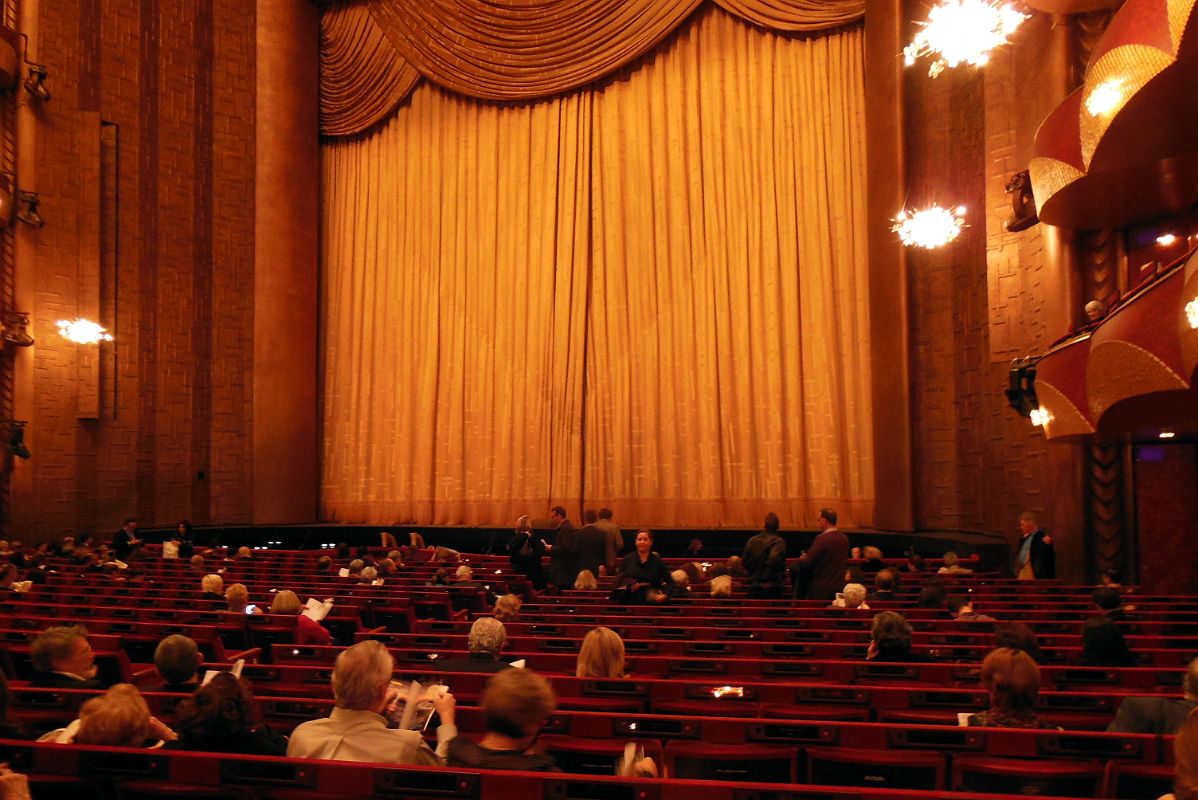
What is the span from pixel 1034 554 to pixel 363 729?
9522mm

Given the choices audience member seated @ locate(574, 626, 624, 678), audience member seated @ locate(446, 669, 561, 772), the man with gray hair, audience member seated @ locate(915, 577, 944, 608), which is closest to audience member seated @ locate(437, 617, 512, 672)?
audience member seated @ locate(574, 626, 624, 678)

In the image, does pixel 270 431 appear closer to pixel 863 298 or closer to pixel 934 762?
pixel 863 298

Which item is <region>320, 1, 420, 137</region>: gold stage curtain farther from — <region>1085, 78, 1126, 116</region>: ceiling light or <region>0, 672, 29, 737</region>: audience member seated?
<region>0, 672, 29, 737</region>: audience member seated

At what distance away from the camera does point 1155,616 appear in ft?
24.0

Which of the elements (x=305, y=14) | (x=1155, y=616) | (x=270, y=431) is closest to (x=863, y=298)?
(x=1155, y=616)

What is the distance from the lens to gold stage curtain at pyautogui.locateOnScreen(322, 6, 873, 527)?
1677cm

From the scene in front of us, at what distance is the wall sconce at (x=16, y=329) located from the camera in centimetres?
1736

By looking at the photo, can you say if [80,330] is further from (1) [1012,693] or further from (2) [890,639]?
(1) [1012,693]

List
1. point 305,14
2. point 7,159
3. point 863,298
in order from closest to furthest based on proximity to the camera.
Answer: point 863,298 → point 7,159 → point 305,14

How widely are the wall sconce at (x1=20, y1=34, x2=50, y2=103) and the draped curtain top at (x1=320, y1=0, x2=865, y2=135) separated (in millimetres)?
5263

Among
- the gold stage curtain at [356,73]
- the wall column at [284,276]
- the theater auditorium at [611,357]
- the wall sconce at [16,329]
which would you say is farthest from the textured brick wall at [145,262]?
the gold stage curtain at [356,73]

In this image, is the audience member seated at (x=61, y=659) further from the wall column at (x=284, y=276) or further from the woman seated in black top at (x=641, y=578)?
the wall column at (x=284, y=276)

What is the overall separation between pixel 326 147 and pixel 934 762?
20.6 meters

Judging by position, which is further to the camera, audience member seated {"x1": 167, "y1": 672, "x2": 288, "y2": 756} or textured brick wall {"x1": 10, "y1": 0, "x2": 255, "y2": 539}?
textured brick wall {"x1": 10, "y1": 0, "x2": 255, "y2": 539}
